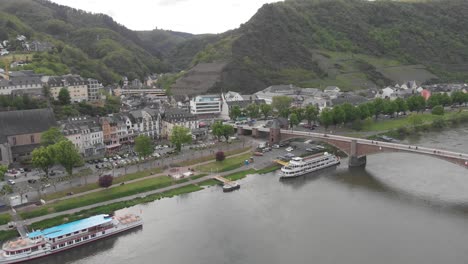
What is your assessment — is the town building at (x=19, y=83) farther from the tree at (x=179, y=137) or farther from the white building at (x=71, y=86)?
the tree at (x=179, y=137)

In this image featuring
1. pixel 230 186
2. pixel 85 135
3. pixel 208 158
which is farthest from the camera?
pixel 85 135

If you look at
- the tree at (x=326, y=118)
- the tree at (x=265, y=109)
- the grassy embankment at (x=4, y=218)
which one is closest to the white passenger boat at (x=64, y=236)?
the grassy embankment at (x=4, y=218)

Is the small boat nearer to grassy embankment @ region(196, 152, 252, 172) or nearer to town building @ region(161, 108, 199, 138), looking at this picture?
grassy embankment @ region(196, 152, 252, 172)

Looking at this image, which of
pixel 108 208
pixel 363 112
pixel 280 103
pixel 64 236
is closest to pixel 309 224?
pixel 108 208

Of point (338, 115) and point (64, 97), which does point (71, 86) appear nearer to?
point (64, 97)

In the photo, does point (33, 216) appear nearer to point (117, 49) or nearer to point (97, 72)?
point (97, 72)

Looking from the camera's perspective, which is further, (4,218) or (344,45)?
(344,45)
